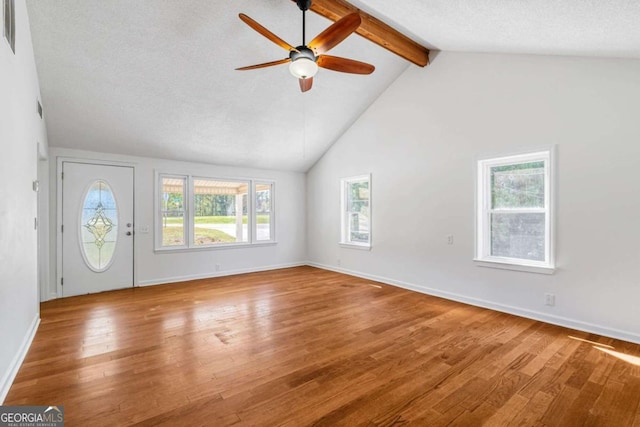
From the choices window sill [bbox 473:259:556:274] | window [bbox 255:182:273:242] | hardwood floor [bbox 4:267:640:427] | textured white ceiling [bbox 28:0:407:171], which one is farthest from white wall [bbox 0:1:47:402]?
window sill [bbox 473:259:556:274]

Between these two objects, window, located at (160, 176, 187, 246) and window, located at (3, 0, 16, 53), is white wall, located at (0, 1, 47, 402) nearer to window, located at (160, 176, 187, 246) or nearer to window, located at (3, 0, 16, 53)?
window, located at (3, 0, 16, 53)

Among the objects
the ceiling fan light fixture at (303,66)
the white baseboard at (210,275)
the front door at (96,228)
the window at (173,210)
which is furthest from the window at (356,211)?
the front door at (96,228)

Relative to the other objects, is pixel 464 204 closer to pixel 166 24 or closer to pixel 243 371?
pixel 243 371

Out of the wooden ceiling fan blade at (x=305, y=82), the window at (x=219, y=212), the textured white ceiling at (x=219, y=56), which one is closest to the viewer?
the textured white ceiling at (x=219, y=56)

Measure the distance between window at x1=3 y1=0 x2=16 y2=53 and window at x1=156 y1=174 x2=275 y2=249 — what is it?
3.45m

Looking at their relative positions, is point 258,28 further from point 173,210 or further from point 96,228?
point 96,228

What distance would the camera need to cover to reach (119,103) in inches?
165

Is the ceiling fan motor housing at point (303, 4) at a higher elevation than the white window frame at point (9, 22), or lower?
higher

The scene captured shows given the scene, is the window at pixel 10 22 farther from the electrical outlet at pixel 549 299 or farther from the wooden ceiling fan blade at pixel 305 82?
the electrical outlet at pixel 549 299

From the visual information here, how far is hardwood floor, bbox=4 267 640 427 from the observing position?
76.8 inches

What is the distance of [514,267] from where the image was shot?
3801 mm

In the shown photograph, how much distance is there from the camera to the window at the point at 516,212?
11.8 feet

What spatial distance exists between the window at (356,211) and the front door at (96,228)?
4.03 meters

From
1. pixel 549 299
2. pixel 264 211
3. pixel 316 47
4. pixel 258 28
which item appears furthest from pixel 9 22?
pixel 549 299
